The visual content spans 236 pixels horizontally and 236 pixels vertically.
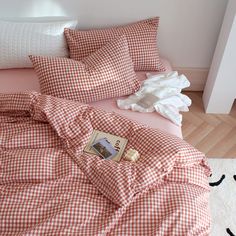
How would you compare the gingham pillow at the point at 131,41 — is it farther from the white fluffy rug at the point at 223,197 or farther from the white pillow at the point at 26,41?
the white fluffy rug at the point at 223,197

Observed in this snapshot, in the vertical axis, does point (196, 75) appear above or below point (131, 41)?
below

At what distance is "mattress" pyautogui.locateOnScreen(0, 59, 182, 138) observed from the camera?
1723mm

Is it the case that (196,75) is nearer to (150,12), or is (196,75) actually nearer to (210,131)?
(210,131)

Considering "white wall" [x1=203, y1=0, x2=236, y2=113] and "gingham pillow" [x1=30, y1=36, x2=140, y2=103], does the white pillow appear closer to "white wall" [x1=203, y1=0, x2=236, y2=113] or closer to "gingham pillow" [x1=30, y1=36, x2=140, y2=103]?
"gingham pillow" [x1=30, y1=36, x2=140, y2=103]

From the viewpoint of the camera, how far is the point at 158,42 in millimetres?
2254

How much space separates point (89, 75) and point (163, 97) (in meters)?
0.45

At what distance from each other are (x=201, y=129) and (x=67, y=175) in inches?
46.2

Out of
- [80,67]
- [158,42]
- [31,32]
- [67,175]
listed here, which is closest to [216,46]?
[158,42]

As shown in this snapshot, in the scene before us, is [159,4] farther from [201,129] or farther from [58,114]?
[58,114]

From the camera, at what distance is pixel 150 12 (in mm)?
2096

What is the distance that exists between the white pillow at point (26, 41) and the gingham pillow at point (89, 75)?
0.71ft

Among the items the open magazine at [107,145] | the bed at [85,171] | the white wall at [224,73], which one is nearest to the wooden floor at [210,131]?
the white wall at [224,73]

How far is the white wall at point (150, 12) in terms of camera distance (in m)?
2.05

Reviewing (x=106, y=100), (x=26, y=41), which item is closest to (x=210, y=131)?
(x=106, y=100)
